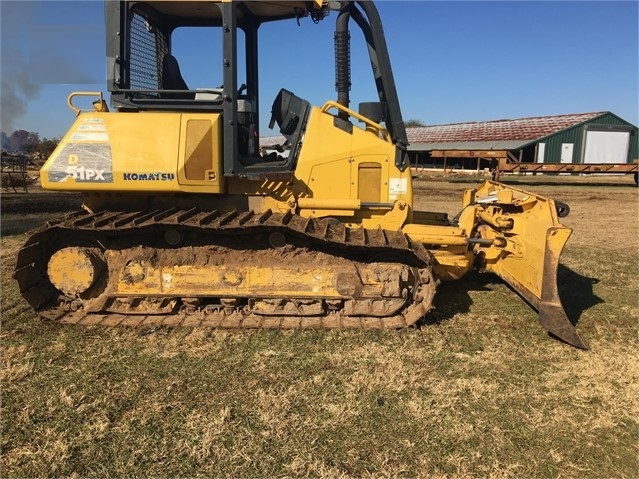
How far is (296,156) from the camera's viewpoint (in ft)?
17.2

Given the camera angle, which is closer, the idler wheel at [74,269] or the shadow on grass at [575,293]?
the idler wheel at [74,269]

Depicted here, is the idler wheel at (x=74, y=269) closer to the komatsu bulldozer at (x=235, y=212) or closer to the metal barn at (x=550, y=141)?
the komatsu bulldozer at (x=235, y=212)

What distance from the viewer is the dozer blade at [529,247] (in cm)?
473

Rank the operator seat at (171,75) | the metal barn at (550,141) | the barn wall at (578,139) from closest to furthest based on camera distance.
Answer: the operator seat at (171,75)
the metal barn at (550,141)
the barn wall at (578,139)

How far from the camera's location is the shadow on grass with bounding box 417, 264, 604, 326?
5.45 metres

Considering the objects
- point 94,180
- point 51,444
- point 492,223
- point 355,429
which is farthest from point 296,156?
point 51,444

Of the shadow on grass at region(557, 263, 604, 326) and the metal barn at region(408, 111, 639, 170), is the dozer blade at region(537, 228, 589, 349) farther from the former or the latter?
the metal barn at region(408, 111, 639, 170)

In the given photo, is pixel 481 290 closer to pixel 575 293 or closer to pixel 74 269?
pixel 575 293

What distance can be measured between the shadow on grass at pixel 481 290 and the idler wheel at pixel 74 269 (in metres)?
3.37

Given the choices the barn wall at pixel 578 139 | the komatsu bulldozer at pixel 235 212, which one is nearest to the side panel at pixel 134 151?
the komatsu bulldozer at pixel 235 212

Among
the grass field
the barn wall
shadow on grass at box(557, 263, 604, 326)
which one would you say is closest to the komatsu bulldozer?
the grass field

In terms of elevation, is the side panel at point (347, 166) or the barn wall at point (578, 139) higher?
the barn wall at point (578, 139)

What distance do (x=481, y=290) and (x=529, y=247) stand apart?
4.17ft

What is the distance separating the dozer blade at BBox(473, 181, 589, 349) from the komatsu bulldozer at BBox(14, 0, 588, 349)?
0.02 m
